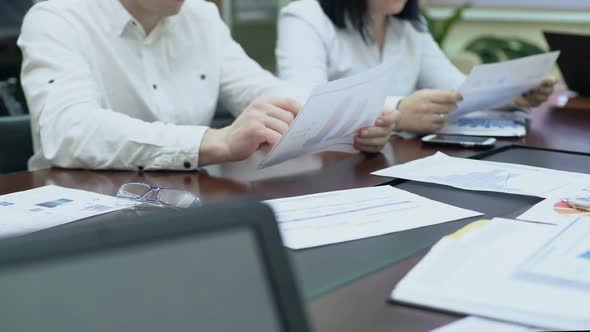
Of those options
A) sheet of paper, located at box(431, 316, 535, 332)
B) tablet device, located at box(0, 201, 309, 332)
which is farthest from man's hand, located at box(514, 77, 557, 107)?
tablet device, located at box(0, 201, 309, 332)

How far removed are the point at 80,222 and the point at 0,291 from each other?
519 mm

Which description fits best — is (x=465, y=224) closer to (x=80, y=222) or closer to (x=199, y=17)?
(x=80, y=222)

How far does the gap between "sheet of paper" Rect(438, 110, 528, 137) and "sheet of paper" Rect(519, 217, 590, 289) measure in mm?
740

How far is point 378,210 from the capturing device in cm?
94

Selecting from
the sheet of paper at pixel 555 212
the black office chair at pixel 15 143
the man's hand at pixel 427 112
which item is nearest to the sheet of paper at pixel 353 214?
the sheet of paper at pixel 555 212

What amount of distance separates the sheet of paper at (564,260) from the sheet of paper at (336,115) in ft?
1.43

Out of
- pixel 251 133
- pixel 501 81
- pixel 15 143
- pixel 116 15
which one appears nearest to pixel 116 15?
pixel 116 15

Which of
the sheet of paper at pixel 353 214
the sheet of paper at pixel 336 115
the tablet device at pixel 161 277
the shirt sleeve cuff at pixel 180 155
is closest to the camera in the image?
the tablet device at pixel 161 277

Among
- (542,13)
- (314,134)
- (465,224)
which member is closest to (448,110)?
(314,134)

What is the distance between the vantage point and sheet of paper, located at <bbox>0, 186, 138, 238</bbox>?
2.93 ft

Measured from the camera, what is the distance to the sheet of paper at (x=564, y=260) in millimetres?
662

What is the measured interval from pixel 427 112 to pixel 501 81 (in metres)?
0.20

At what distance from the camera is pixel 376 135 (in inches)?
52.8

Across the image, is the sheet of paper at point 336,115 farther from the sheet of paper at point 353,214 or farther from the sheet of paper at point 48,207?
the sheet of paper at point 48,207
